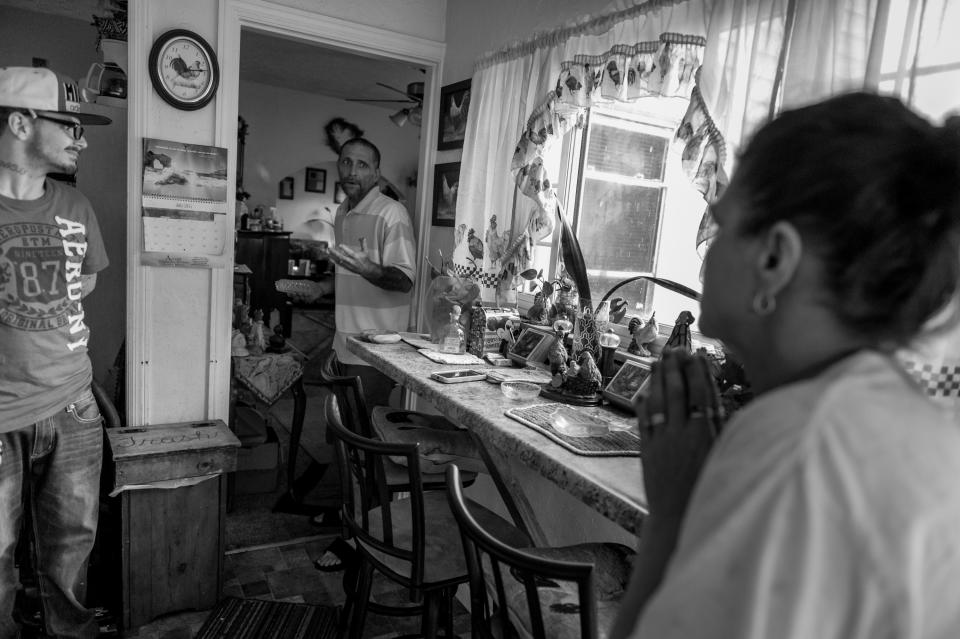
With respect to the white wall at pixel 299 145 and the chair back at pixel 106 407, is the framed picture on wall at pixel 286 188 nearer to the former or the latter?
the white wall at pixel 299 145

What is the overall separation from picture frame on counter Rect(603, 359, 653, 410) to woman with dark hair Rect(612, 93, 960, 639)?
120 cm

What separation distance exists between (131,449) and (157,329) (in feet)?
1.73

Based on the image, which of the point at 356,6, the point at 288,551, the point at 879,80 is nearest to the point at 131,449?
the point at 288,551

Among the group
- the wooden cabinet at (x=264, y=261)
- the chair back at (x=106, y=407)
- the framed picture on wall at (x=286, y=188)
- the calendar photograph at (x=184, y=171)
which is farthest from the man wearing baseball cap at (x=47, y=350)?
the framed picture on wall at (x=286, y=188)

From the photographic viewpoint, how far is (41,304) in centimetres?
193

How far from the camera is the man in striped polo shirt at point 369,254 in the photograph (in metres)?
3.08

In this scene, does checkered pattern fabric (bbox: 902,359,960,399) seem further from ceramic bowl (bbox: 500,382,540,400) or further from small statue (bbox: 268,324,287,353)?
small statue (bbox: 268,324,287,353)

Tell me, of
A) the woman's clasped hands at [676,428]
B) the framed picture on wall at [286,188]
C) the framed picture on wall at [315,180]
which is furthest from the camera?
the framed picture on wall at [315,180]

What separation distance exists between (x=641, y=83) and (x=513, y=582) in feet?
4.85

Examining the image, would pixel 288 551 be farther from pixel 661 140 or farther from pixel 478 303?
pixel 661 140

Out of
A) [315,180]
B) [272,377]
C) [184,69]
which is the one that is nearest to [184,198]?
[184,69]

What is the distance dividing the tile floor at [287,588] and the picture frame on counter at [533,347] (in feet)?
3.38

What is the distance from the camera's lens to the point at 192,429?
2.55 meters

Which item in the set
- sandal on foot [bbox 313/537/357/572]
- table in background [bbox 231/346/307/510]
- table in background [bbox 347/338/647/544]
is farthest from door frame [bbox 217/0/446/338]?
sandal on foot [bbox 313/537/357/572]
